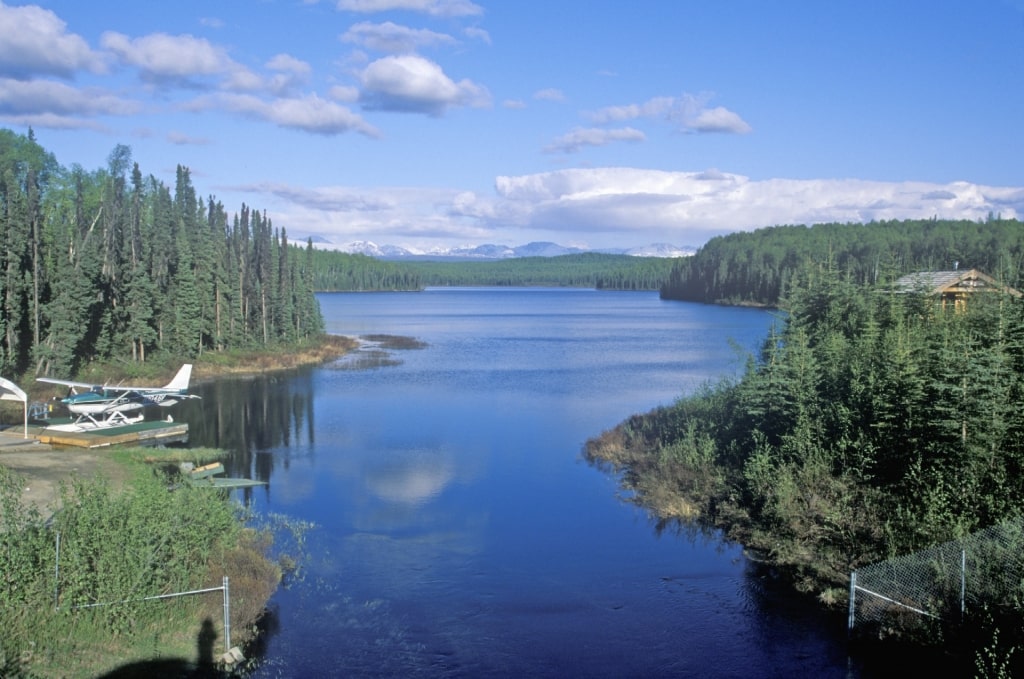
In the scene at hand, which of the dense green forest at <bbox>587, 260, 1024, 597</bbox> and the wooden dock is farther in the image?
the wooden dock

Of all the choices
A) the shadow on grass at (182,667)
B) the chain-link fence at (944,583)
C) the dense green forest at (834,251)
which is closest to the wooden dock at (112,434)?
the shadow on grass at (182,667)

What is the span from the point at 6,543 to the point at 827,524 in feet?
A: 56.3

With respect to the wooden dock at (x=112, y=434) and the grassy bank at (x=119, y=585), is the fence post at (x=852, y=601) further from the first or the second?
the wooden dock at (x=112, y=434)

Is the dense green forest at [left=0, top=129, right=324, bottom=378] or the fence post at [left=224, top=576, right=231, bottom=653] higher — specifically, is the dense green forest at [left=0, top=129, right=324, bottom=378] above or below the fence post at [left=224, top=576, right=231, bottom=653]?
above

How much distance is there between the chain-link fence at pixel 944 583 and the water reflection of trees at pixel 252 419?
19.8 meters

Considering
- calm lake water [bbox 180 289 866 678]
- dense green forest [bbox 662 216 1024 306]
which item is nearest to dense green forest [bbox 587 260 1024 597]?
calm lake water [bbox 180 289 866 678]

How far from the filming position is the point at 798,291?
30.4 metres

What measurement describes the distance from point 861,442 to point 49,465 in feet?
79.3

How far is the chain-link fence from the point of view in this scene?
14.7m

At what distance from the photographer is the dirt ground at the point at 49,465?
22.3 meters

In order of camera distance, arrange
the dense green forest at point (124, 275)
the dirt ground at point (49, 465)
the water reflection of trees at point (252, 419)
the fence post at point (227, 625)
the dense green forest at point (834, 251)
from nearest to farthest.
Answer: the fence post at point (227, 625) < the dirt ground at point (49, 465) < the water reflection of trees at point (252, 419) < the dense green forest at point (124, 275) < the dense green forest at point (834, 251)

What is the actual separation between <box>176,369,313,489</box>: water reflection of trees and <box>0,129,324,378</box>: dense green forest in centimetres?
680

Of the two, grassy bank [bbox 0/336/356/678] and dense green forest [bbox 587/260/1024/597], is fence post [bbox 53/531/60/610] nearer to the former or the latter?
grassy bank [bbox 0/336/356/678]

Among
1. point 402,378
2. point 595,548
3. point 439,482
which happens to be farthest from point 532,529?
point 402,378
